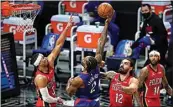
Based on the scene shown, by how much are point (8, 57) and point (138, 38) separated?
2780mm

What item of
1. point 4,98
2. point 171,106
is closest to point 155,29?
point 171,106

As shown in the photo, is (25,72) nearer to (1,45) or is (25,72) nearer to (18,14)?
(1,45)

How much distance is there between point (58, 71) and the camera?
14.0 meters

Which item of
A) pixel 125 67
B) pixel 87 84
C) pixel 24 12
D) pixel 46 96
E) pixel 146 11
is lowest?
pixel 46 96

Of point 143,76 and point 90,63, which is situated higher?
point 90,63

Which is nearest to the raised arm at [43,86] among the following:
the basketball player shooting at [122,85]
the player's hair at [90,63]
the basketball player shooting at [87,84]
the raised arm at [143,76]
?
the basketball player shooting at [87,84]

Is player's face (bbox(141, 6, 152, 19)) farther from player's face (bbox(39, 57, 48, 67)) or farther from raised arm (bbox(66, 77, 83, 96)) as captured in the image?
raised arm (bbox(66, 77, 83, 96))

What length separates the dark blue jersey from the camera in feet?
29.0

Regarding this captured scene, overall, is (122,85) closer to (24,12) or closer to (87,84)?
(87,84)

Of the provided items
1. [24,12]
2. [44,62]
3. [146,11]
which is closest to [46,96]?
[44,62]

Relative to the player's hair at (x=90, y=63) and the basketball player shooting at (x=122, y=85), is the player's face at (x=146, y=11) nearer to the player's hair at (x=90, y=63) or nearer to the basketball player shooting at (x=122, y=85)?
the basketball player shooting at (x=122, y=85)

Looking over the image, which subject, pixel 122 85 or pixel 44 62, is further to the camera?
pixel 44 62

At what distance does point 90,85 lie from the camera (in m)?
8.91

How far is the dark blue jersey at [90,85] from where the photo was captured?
885 centimetres
